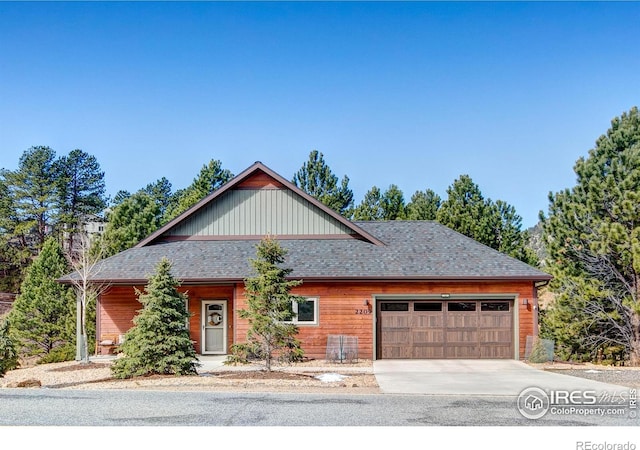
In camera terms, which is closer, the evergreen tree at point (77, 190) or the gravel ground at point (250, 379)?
the gravel ground at point (250, 379)

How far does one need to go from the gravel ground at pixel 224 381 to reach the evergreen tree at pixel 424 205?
1966 cm

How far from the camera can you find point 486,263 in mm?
21547

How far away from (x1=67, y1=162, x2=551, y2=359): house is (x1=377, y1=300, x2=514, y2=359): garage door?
32mm

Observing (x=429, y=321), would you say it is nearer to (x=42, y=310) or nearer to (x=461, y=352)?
(x=461, y=352)

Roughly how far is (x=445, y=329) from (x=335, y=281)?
12.5 ft

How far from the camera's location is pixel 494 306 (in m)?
21.0

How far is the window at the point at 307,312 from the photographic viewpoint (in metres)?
20.8

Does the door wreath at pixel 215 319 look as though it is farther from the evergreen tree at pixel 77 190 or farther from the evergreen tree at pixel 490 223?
the evergreen tree at pixel 77 190

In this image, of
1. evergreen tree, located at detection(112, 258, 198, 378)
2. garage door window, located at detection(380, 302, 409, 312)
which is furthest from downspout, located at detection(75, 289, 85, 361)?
garage door window, located at detection(380, 302, 409, 312)

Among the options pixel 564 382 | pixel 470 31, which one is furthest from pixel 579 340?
pixel 470 31

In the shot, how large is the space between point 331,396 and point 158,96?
1886cm

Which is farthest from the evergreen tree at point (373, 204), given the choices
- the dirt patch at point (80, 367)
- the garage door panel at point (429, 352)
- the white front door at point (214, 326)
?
the dirt patch at point (80, 367)

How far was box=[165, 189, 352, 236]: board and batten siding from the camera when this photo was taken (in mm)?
23719
